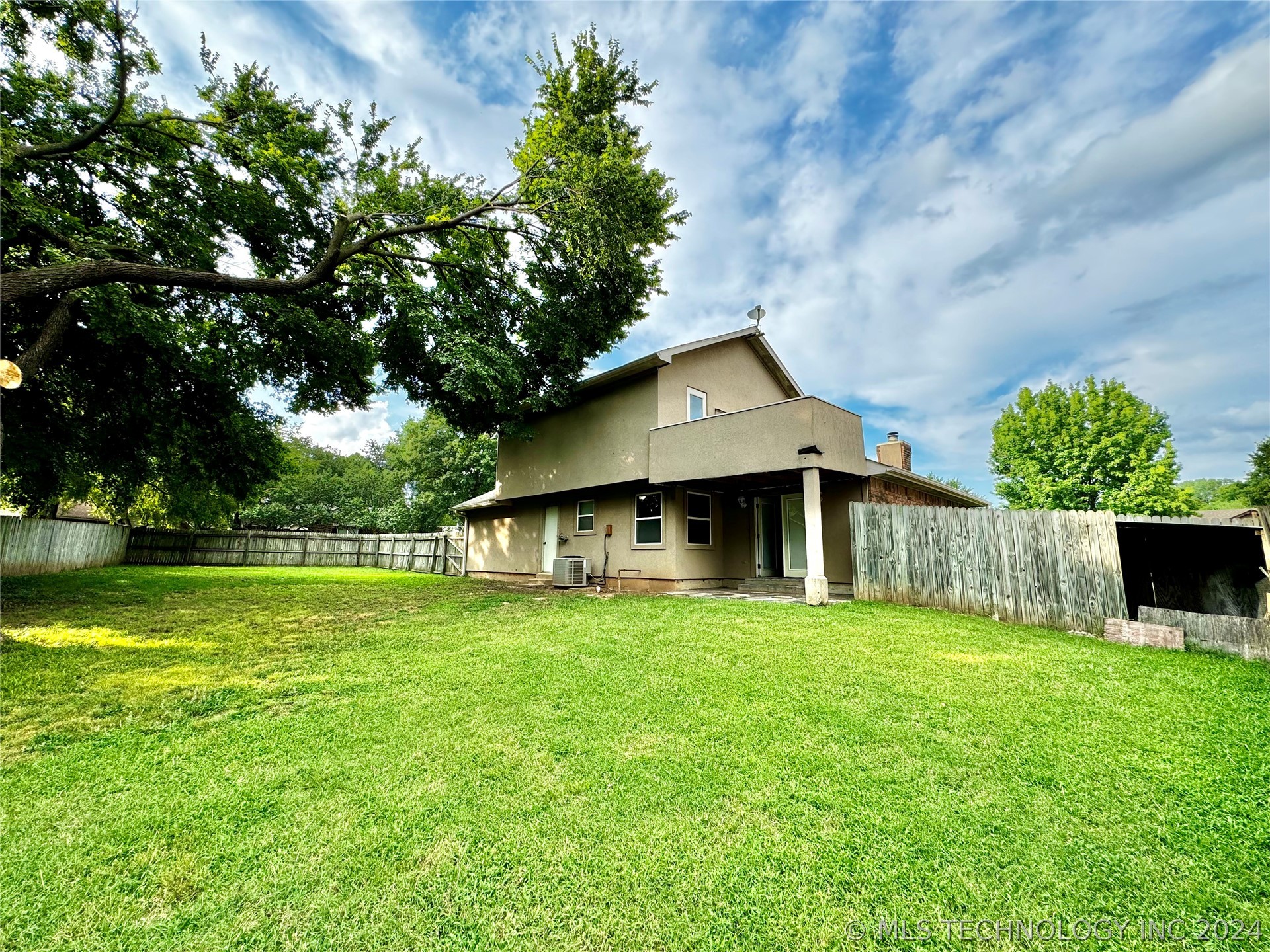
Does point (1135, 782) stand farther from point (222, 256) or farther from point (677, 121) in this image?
point (222, 256)

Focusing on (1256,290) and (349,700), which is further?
(1256,290)

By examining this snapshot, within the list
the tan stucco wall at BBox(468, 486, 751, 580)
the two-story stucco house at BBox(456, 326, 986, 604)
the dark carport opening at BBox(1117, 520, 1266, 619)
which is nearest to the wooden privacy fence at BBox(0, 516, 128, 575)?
the two-story stucco house at BBox(456, 326, 986, 604)

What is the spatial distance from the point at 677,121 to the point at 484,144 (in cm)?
483

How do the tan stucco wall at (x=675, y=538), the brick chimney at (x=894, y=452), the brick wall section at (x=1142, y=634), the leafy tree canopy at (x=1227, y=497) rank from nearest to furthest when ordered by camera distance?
1. the brick wall section at (x=1142, y=634)
2. the tan stucco wall at (x=675, y=538)
3. the brick chimney at (x=894, y=452)
4. the leafy tree canopy at (x=1227, y=497)

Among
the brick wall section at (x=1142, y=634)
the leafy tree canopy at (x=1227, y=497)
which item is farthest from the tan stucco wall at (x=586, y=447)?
the leafy tree canopy at (x=1227, y=497)

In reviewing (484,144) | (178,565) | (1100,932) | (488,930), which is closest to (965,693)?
(1100,932)

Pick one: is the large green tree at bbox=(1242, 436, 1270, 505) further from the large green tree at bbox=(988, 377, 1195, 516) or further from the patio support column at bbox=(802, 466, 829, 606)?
the patio support column at bbox=(802, 466, 829, 606)

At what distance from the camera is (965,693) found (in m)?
4.33

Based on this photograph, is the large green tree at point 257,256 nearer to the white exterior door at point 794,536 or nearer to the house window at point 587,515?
the house window at point 587,515

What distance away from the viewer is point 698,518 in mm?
12727

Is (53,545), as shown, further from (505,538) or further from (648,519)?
(648,519)

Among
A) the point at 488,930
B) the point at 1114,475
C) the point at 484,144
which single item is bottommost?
the point at 488,930

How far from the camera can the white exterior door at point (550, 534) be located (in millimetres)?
15445

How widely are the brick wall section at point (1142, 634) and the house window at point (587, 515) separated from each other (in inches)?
428
